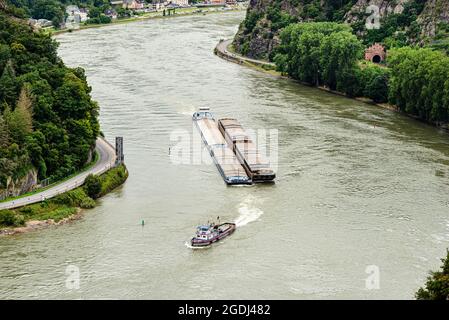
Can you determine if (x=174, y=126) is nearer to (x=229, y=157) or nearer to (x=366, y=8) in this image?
(x=229, y=157)

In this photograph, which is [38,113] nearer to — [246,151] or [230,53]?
[246,151]

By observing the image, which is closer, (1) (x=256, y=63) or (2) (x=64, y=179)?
(2) (x=64, y=179)

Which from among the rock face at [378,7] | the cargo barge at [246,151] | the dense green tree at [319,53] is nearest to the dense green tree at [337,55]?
the dense green tree at [319,53]

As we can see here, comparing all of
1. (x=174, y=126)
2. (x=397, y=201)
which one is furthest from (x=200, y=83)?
(x=397, y=201)

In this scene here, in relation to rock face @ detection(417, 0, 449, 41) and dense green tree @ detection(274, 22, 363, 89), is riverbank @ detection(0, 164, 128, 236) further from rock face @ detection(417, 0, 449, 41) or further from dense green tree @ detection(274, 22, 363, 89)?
rock face @ detection(417, 0, 449, 41)

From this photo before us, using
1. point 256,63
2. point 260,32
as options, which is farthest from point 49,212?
point 260,32

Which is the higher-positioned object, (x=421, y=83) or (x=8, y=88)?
(x=8, y=88)

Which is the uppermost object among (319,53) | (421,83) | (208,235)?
(319,53)
